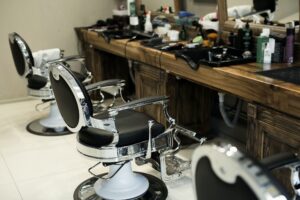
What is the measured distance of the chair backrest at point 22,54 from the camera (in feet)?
11.3

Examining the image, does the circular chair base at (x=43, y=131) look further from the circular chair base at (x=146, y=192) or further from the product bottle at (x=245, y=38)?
the product bottle at (x=245, y=38)

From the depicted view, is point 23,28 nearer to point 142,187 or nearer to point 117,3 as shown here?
point 117,3

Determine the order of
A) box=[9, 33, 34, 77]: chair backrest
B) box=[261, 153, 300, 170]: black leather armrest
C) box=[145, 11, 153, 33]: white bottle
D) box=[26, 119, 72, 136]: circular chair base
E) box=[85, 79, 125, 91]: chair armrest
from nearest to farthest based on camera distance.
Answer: box=[261, 153, 300, 170]: black leather armrest
box=[85, 79, 125, 91]: chair armrest
box=[9, 33, 34, 77]: chair backrest
box=[26, 119, 72, 136]: circular chair base
box=[145, 11, 153, 33]: white bottle

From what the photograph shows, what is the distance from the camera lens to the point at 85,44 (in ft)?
14.9

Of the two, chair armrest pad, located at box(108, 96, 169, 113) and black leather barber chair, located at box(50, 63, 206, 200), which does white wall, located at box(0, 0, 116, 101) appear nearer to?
black leather barber chair, located at box(50, 63, 206, 200)

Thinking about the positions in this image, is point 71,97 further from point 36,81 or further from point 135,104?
point 36,81

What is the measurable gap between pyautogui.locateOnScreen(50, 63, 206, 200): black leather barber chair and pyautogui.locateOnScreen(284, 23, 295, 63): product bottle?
81 cm

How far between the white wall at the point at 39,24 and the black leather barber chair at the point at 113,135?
2403 mm

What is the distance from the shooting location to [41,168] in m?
3.03

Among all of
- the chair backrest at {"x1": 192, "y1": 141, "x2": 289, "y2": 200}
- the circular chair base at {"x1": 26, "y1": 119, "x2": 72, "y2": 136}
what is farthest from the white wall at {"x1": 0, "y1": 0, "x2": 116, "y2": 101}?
the chair backrest at {"x1": 192, "y1": 141, "x2": 289, "y2": 200}

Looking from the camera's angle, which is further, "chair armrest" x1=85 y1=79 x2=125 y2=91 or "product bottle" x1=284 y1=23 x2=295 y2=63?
Result: "chair armrest" x1=85 y1=79 x2=125 y2=91

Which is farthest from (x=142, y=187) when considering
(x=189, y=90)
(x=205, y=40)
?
(x=205, y=40)

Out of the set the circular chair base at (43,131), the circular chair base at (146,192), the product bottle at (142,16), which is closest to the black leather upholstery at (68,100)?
the circular chair base at (146,192)

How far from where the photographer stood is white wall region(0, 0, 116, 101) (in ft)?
14.5
